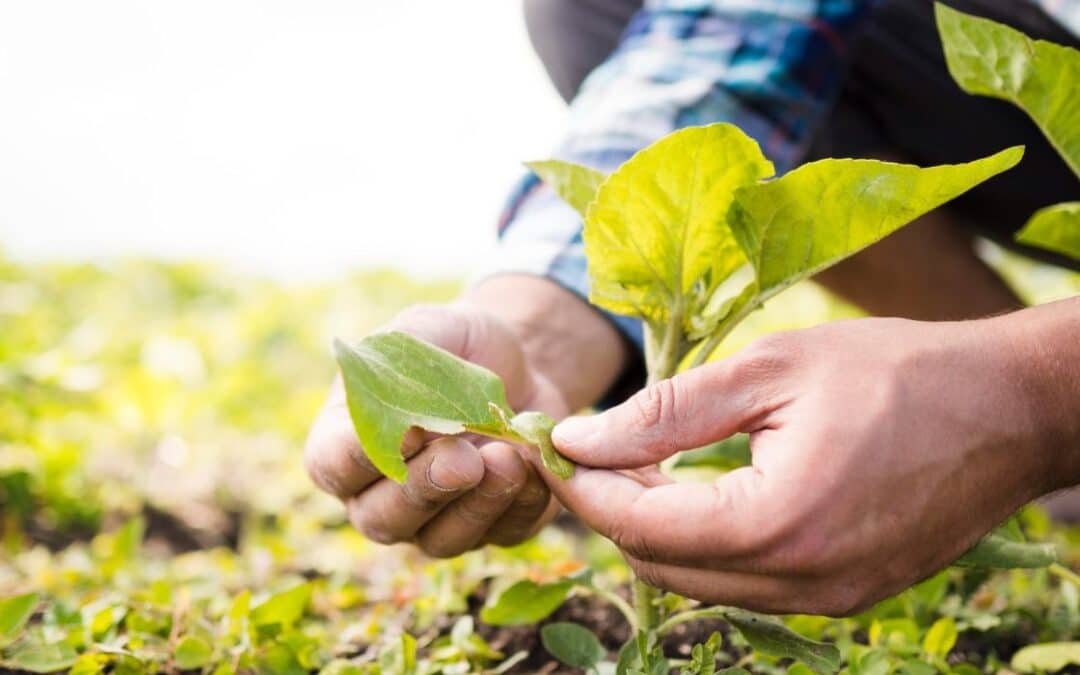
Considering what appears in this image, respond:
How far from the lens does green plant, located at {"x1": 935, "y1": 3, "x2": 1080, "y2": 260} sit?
44.1 inches

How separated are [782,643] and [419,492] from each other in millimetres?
433

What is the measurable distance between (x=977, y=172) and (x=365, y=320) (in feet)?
10.9

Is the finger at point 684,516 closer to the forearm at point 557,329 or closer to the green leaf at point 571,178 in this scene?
the green leaf at point 571,178

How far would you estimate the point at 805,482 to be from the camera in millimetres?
830

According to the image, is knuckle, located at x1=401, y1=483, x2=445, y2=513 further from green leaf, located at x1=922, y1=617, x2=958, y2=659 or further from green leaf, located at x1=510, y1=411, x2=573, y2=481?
green leaf, located at x1=922, y1=617, x2=958, y2=659

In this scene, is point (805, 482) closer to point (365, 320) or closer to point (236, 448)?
point (236, 448)

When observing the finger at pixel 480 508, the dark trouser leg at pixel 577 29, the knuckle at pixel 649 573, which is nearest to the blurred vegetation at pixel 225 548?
the finger at pixel 480 508

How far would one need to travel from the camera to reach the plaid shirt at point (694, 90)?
5.37 ft

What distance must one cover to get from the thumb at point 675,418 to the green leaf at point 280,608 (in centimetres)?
57

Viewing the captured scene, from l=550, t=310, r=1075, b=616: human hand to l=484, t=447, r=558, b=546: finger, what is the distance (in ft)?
0.58

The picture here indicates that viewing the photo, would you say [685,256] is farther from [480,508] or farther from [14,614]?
[14,614]

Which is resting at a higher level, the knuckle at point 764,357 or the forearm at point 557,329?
the knuckle at point 764,357

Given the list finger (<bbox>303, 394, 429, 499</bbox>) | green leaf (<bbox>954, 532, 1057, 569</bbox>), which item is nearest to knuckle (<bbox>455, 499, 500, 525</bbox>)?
finger (<bbox>303, 394, 429, 499</bbox>)

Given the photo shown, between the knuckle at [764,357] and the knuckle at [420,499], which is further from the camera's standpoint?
the knuckle at [420,499]
